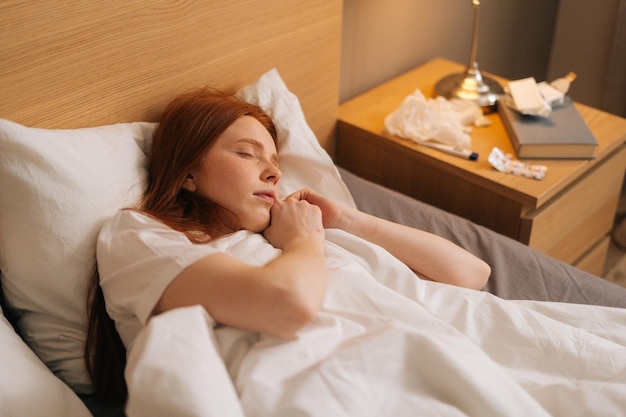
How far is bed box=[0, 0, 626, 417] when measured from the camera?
0.87 m

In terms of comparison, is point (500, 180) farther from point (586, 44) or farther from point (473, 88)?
point (586, 44)

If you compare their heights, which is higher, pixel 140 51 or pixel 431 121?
pixel 140 51

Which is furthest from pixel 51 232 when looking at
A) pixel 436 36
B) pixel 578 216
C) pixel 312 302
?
pixel 436 36

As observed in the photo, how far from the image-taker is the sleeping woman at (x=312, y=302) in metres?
0.90

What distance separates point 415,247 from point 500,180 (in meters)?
0.41

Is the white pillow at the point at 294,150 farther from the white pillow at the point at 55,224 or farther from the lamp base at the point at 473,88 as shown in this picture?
the lamp base at the point at 473,88

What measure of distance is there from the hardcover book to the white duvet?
540 mm

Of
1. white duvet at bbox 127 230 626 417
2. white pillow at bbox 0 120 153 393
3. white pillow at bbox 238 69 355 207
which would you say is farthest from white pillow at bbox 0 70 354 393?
white pillow at bbox 238 69 355 207

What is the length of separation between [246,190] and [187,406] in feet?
1.47

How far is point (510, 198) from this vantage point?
155 centimetres

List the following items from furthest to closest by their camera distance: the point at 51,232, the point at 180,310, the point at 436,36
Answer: the point at 436,36
the point at 51,232
the point at 180,310

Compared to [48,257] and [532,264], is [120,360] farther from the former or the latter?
[532,264]

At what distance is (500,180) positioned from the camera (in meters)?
1.55

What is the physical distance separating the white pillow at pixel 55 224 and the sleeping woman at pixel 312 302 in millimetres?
35
